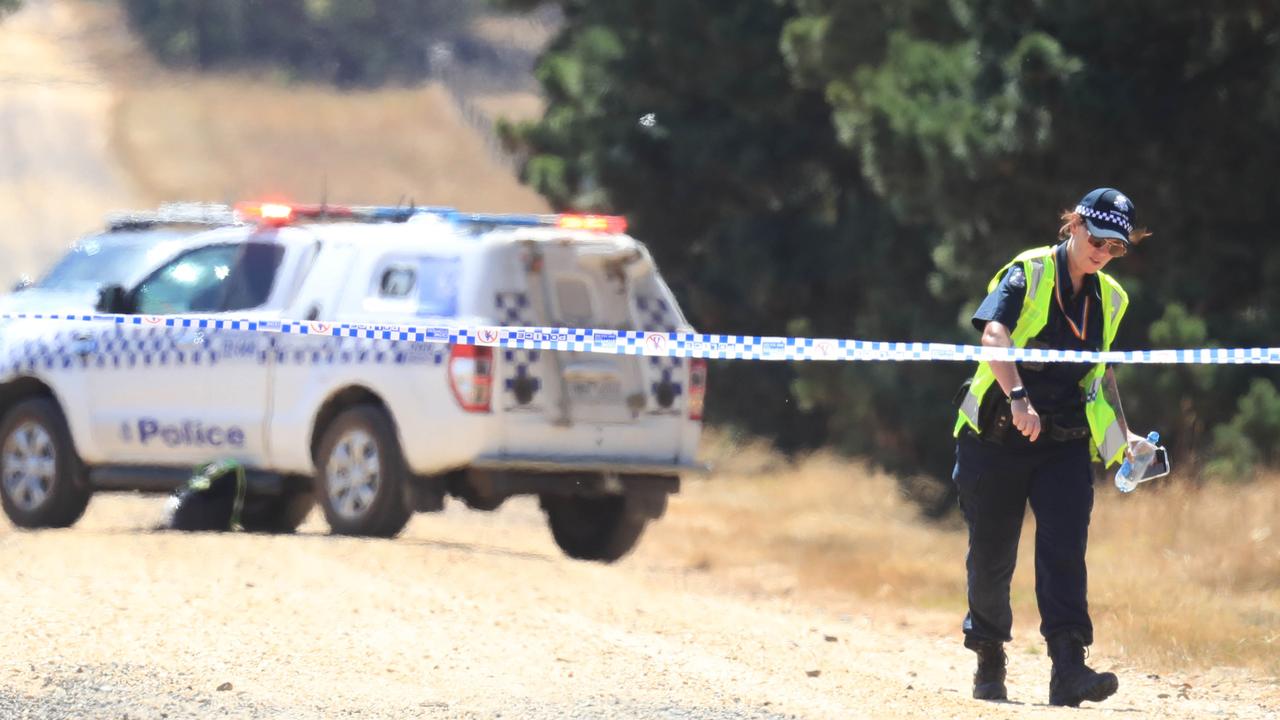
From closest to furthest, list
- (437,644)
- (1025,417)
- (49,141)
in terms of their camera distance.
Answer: (1025,417)
(437,644)
(49,141)

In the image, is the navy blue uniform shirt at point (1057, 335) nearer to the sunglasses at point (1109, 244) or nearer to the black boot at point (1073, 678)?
the sunglasses at point (1109, 244)

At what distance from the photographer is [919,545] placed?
51.1ft

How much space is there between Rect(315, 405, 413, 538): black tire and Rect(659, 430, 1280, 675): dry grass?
2212 mm

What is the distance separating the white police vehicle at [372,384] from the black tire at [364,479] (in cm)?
1

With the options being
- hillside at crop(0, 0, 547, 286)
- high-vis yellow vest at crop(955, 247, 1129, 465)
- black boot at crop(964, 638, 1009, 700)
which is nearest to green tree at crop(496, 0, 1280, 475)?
high-vis yellow vest at crop(955, 247, 1129, 465)

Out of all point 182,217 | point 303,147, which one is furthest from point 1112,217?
point 303,147

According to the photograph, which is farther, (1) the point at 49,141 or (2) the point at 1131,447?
(1) the point at 49,141

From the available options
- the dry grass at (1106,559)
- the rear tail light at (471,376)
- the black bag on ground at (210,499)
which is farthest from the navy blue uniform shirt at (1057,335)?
the black bag on ground at (210,499)

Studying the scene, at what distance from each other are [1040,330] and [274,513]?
6.69m

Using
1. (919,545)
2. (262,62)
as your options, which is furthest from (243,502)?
(262,62)

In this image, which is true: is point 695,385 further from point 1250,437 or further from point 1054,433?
point 1054,433

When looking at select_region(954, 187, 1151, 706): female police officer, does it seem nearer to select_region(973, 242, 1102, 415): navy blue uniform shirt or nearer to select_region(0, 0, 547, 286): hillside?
select_region(973, 242, 1102, 415): navy blue uniform shirt

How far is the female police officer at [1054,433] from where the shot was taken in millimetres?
8180

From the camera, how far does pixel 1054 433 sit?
8234 millimetres
